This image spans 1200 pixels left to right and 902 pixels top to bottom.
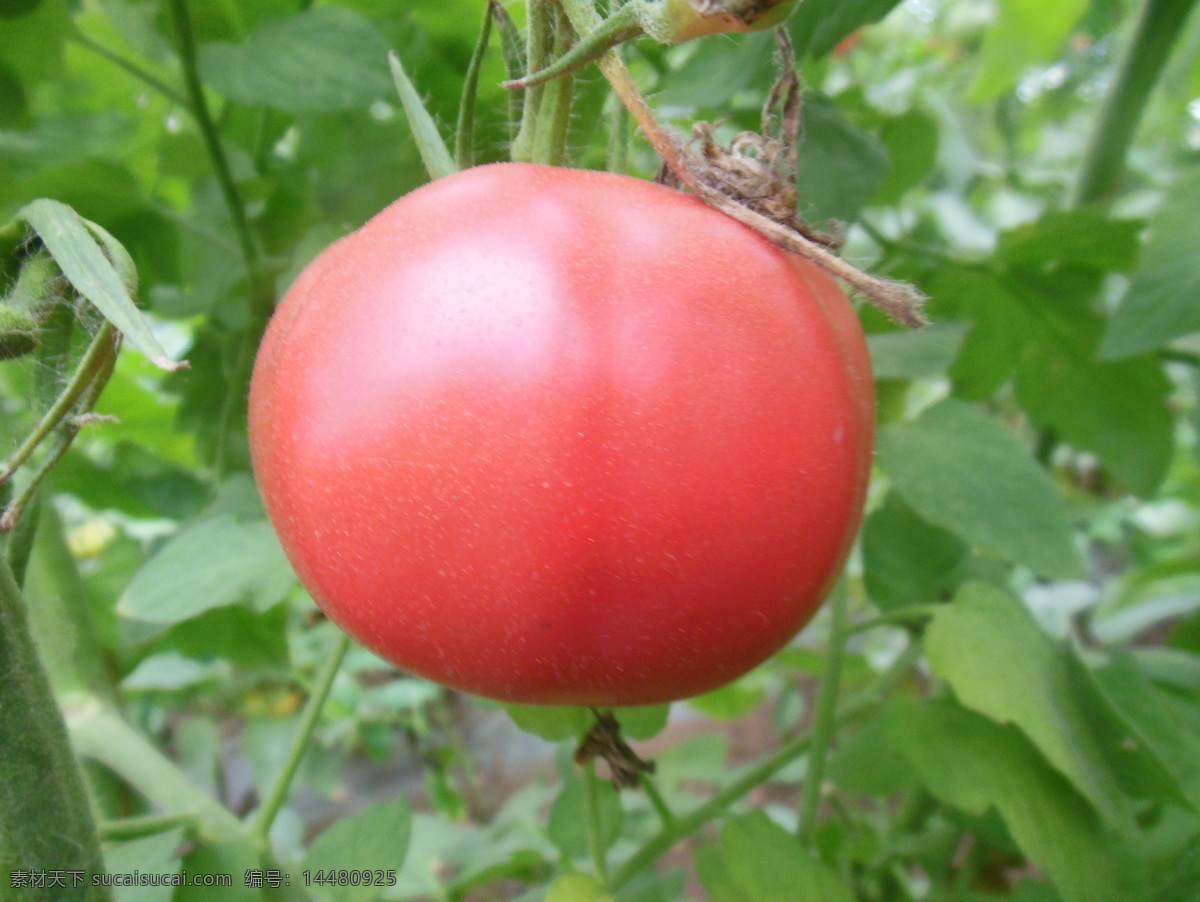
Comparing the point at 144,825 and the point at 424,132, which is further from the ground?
the point at 424,132

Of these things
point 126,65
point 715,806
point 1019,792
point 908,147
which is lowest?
point 715,806

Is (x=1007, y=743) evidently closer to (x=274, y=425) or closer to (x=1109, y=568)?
(x=274, y=425)

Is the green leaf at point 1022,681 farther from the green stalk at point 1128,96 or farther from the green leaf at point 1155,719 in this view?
the green stalk at point 1128,96

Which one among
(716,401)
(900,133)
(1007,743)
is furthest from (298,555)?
(900,133)

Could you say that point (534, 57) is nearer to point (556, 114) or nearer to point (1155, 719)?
point (556, 114)

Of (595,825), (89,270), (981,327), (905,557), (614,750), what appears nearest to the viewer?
(89,270)

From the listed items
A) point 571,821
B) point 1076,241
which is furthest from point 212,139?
point 1076,241

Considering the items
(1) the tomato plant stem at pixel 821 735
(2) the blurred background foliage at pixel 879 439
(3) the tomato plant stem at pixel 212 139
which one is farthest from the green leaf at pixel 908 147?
(3) the tomato plant stem at pixel 212 139
